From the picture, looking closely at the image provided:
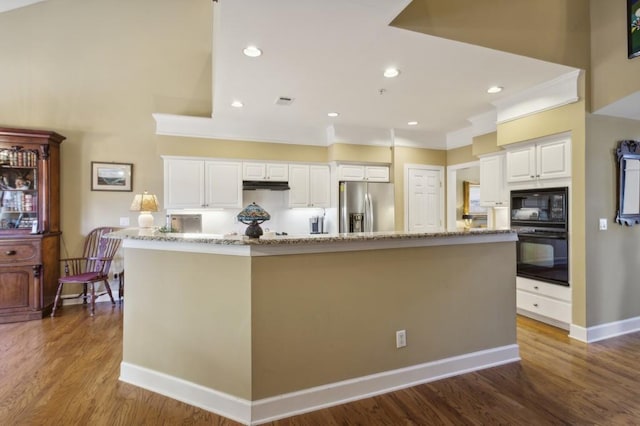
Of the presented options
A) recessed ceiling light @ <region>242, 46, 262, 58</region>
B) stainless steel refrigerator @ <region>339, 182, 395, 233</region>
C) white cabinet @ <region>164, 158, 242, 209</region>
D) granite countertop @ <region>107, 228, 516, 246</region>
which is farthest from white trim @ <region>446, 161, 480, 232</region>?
recessed ceiling light @ <region>242, 46, 262, 58</region>

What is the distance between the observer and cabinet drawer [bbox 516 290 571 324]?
3.28m

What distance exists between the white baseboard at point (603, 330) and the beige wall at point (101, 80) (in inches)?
214

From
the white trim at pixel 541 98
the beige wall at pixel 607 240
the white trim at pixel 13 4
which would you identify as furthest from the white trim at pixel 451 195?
the white trim at pixel 13 4

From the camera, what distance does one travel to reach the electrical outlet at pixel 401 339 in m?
2.30

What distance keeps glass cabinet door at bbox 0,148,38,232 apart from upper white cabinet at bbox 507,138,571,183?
5890mm

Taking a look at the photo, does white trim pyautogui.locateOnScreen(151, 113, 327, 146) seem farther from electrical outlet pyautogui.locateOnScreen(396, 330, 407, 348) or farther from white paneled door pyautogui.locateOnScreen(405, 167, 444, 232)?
electrical outlet pyautogui.locateOnScreen(396, 330, 407, 348)

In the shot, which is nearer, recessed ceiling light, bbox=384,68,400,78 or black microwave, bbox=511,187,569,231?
recessed ceiling light, bbox=384,68,400,78

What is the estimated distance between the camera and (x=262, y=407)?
193cm

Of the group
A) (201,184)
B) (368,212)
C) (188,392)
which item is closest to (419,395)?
(188,392)

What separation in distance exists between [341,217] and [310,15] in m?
3.10

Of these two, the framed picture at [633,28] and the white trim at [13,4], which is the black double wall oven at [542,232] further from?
the white trim at [13,4]

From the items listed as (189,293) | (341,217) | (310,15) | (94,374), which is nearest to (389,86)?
(310,15)

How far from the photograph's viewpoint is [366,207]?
488cm

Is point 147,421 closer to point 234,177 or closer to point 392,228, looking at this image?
point 234,177
